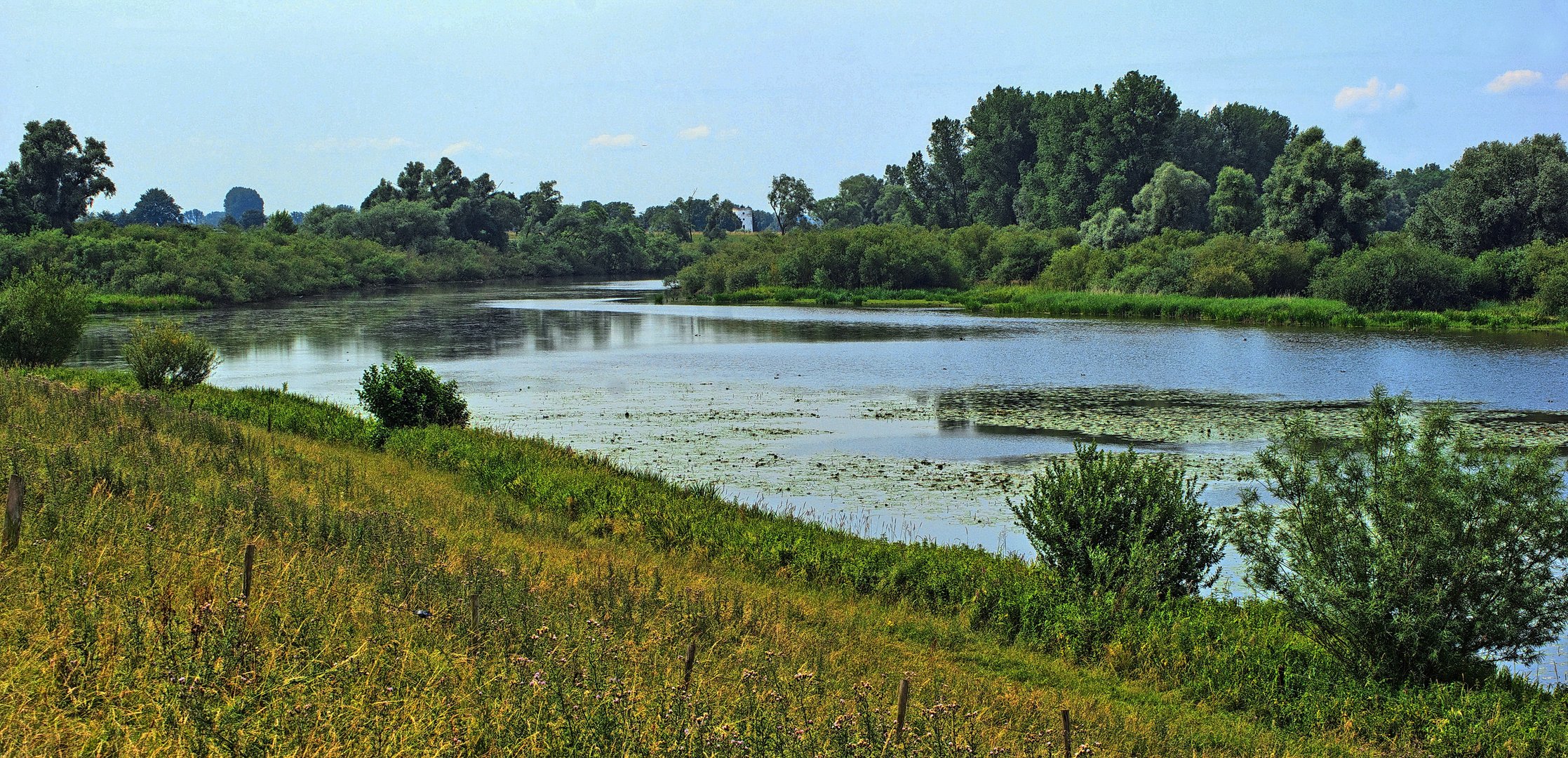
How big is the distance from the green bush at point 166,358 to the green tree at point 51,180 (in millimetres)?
78178

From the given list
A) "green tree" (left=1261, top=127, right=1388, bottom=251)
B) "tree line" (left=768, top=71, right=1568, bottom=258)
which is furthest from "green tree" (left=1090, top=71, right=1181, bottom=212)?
"green tree" (left=1261, top=127, right=1388, bottom=251)

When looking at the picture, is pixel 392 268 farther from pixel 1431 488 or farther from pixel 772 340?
pixel 1431 488

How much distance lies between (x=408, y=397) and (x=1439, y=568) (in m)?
17.8

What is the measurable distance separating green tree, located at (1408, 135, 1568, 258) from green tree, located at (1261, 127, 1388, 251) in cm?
463

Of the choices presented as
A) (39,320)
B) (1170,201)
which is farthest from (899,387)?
(1170,201)

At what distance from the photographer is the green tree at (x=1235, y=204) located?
284ft

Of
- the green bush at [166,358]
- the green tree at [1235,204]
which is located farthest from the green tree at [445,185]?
the green bush at [166,358]

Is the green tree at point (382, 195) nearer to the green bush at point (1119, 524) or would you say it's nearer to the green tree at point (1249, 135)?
the green tree at point (1249, 135)

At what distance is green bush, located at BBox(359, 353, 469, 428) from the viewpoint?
21266 millimetres

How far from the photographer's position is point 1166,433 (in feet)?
82.5

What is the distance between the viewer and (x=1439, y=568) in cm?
1007

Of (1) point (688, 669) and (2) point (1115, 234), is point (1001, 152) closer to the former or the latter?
(2) point (1115, 234)

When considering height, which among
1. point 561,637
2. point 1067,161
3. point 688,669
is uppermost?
point 1067,161

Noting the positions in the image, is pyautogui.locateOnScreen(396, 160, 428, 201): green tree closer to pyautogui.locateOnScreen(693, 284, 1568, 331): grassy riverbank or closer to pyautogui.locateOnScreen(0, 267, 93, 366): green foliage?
pyautogui.locateOnScreen(693, 284, 1568, 331): grassy riverbank
